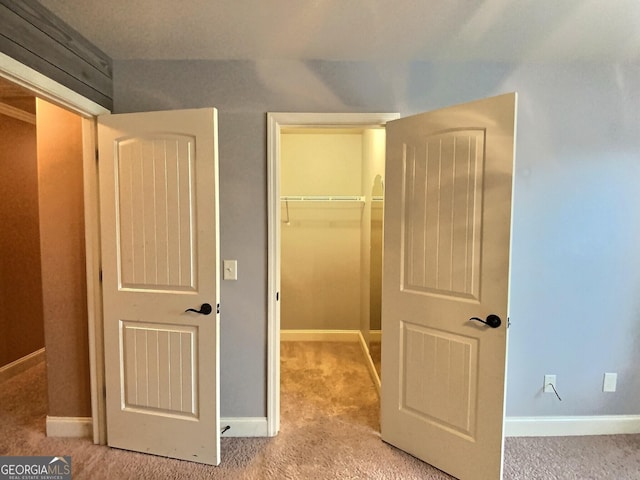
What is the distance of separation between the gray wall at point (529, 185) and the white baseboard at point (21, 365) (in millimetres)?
2261

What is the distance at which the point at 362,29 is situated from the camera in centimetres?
164

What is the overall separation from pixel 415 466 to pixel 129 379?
1.80 metres

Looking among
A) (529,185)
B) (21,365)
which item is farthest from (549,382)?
(21,365)

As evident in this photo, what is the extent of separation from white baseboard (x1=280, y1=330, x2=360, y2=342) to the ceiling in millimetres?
2961

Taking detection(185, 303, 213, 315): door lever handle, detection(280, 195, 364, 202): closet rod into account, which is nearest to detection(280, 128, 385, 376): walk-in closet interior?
detection(280, 195, 364, 202): closet rod

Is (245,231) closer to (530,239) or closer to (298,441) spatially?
(298,441)

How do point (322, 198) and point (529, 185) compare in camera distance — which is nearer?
point (529, 185)

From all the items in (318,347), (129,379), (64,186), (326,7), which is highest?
(326,7)

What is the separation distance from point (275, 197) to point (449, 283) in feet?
3.83

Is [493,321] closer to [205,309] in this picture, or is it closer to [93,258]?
[205,309]

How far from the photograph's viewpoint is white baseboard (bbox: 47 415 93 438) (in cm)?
202

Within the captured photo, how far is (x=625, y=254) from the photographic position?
201 centimetres

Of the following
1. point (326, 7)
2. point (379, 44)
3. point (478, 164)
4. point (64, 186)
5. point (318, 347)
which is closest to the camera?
point (326, 7)

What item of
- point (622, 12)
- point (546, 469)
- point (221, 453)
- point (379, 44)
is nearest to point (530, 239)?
point (622, 12)
